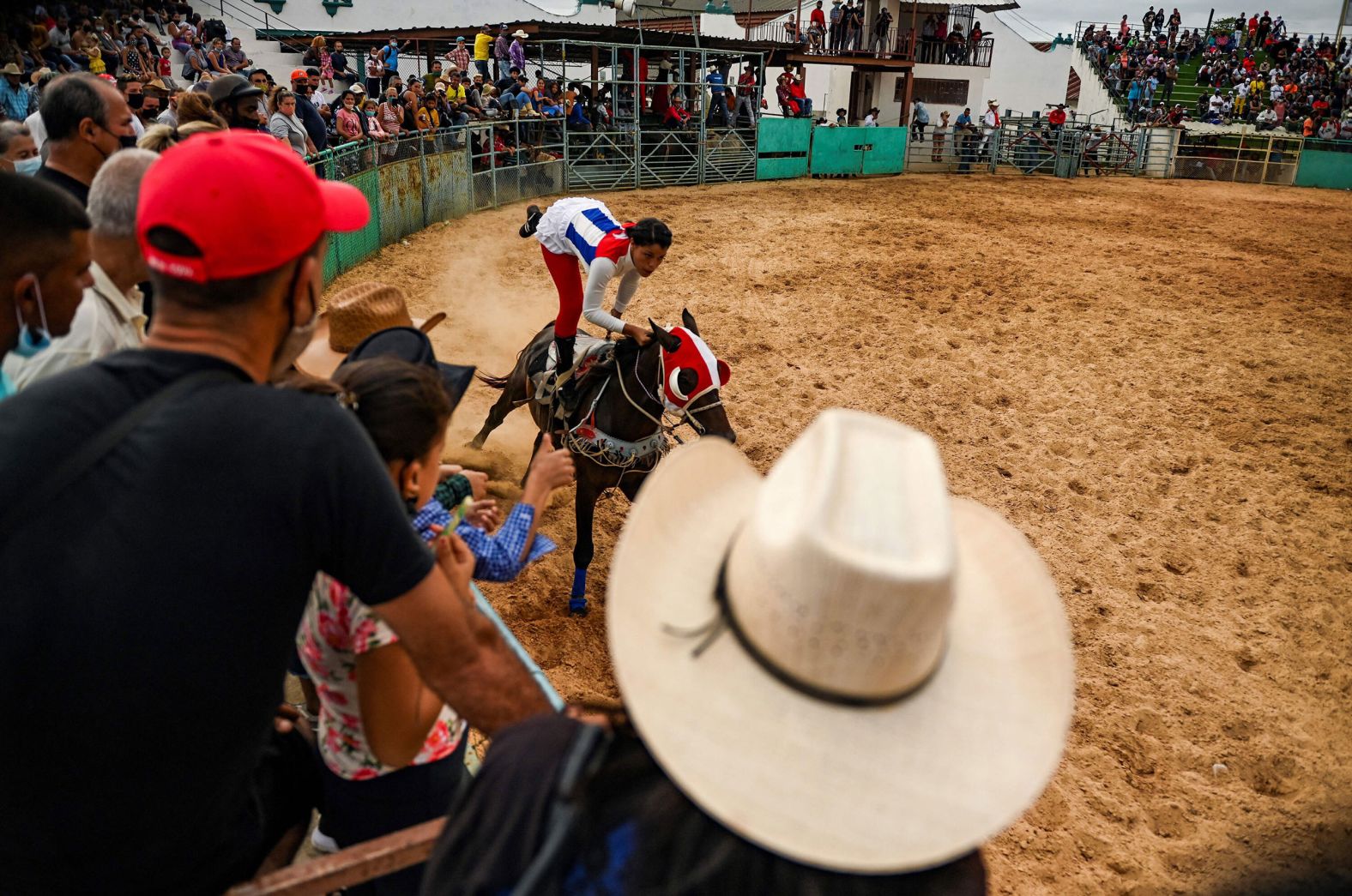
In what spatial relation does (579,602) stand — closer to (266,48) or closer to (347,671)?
(347,671)

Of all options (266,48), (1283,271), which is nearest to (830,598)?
(1283,271)

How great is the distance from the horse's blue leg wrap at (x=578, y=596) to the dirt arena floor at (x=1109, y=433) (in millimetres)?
93

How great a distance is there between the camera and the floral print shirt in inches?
63.1

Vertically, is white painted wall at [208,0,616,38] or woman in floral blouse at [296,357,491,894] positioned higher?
white painted wall at [208,0,616,38]

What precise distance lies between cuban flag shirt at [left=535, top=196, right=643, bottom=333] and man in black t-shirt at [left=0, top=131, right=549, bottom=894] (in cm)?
387

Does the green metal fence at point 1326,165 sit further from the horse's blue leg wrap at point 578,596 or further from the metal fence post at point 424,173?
the horse's blue leg wrap at point 578,596

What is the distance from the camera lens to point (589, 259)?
19.2ft

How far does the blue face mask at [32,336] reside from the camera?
220cm

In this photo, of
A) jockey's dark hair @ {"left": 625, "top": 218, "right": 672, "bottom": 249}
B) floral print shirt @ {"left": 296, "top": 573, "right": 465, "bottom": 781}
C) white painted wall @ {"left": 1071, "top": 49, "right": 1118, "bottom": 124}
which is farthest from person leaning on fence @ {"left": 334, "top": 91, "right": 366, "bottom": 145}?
white painted wall @ {"left": 1071, "top": 49, "right": 1118, "bottom": 124}

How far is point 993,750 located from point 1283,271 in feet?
48.8

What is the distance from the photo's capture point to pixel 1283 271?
41.4ft

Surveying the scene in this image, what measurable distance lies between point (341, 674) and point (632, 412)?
355cm

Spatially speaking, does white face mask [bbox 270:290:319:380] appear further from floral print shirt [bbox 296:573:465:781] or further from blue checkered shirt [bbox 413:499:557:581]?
blue checkered shirt [bbox 413:499:557:581]

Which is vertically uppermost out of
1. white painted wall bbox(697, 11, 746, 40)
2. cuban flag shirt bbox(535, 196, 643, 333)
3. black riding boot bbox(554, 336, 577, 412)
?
white painted wall bbox(697, 11, 746, 40)
